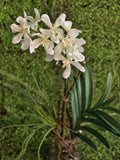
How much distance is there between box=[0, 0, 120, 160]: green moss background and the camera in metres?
1.14

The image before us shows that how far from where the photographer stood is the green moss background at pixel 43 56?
114 centimetres

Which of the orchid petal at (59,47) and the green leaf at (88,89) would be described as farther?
the green leaf at (88,89)

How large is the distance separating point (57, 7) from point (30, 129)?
67 cm

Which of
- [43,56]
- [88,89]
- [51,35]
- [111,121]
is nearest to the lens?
[51,35]

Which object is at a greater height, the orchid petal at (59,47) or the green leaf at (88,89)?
the orchid petal at (59,47)

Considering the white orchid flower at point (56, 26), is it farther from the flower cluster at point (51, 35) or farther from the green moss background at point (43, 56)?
the green moss background at point (43, 56)

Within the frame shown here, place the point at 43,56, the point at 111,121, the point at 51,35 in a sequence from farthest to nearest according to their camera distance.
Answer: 1. the point at 43,56
2. the point at 111,121
3. the point at 51,35

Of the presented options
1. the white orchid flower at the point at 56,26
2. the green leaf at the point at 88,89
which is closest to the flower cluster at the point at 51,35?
the white orchid flower at the point at 56,26

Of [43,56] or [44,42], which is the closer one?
[44,42]

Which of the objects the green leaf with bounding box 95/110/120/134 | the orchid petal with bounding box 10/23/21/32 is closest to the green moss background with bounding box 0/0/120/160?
the green leaf with bounding box 95/110/120/134

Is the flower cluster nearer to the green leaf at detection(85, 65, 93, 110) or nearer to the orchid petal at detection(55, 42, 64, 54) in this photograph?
the orchid petal at detection(55, 42, 64, 54)

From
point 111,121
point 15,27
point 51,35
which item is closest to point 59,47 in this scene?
point 51,35

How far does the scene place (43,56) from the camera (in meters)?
1.20

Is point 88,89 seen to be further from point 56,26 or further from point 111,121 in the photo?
point 56,26
